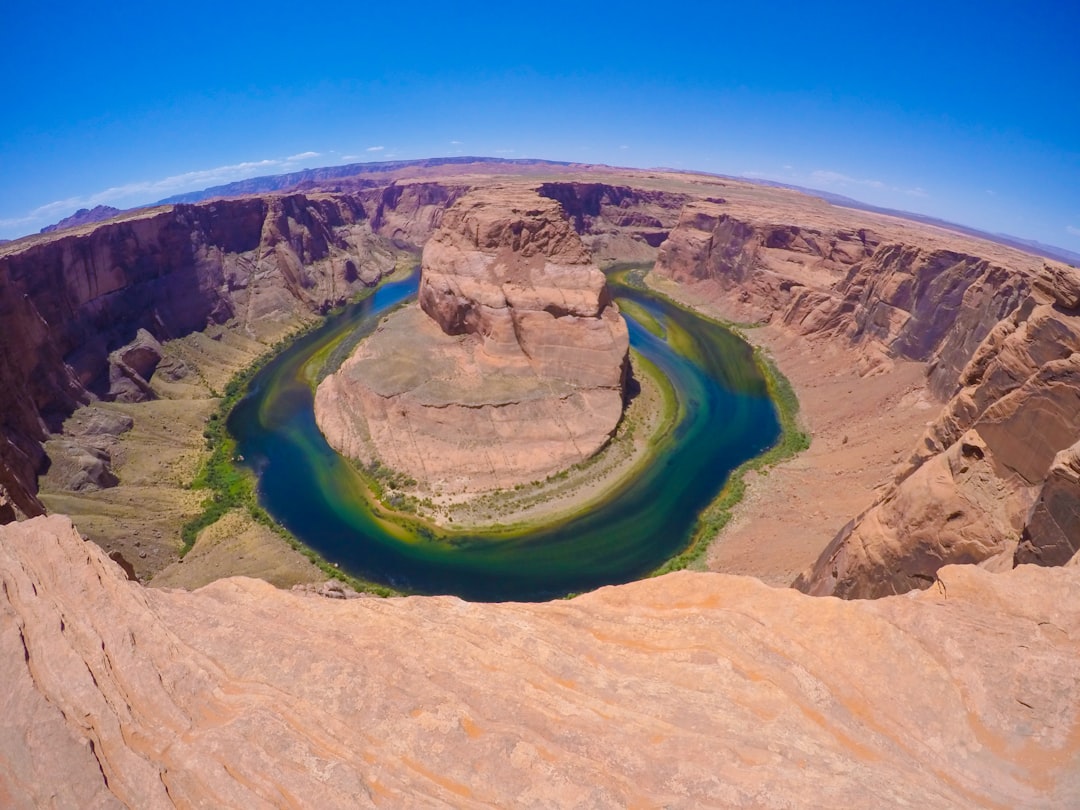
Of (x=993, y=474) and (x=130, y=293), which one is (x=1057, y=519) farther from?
(x=130, y=293)

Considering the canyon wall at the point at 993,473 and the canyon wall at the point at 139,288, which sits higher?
the canyon wall at the point at 139,288

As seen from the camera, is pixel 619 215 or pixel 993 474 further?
pixel 619 215

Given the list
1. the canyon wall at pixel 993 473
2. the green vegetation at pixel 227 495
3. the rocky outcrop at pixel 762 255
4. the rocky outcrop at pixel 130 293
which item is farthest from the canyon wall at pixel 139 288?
the canyon wall at pixel 993 473

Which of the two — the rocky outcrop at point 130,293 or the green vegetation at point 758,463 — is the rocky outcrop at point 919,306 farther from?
the rocky outcrop at point 130,293

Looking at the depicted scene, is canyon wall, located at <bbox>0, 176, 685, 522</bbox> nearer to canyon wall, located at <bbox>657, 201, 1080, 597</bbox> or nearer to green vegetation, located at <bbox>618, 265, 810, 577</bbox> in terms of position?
canyon wall, located at <bbox>657, 201, 1080, 597</bbox>

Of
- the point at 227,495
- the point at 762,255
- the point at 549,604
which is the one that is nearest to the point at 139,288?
the point at 227,495

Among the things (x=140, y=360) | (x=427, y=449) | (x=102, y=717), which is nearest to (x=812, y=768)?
(x=102, y=717)

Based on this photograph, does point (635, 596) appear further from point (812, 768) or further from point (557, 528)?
point (557, 528)
